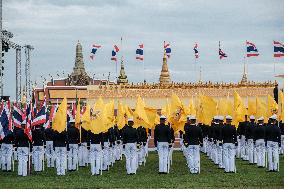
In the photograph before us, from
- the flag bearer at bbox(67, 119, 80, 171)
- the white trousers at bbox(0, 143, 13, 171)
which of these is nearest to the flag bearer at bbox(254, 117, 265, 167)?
the flag bearer at bbox(67, 119, 80, 171)

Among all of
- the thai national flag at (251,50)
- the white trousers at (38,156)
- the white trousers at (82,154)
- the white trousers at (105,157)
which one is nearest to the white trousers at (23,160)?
the white trousers at (38,156)

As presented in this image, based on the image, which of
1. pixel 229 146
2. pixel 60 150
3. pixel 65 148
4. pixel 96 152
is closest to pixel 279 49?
pixel 229 146

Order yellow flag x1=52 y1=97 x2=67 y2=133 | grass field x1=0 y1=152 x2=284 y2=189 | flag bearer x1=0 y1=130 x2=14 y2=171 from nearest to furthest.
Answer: grass field x1=0 y1=152 x2=284 y2=189
yellow flag x1=52 y1=97 x2=67 y2=133
flag bearer x1=0 y1=130 x2=14 y2=171

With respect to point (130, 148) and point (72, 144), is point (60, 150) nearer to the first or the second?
point (72, 144)

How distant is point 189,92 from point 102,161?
22.7 meters

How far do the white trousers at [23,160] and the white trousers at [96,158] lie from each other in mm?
2400

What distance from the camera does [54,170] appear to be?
2480cm

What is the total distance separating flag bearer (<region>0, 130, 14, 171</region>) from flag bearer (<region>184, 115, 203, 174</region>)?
7.25 m

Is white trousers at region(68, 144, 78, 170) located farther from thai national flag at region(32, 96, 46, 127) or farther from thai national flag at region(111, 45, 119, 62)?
thai national flag at region(111, 45, 119, 62)

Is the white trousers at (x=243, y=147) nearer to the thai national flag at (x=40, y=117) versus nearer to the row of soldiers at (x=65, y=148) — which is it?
the row of soldiers at (x=65, y=148)

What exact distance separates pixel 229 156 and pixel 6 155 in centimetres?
907

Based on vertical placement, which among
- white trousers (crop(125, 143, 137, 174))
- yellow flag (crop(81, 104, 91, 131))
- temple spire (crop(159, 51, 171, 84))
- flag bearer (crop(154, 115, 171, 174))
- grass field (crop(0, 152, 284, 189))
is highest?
temple spire (crop(159, 51, 171, 84))

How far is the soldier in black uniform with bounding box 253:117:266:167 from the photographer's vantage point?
2330 centimetres

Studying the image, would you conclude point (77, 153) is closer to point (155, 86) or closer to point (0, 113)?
point (0, 113)
